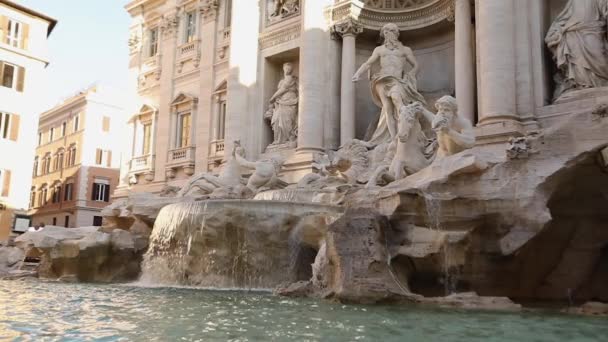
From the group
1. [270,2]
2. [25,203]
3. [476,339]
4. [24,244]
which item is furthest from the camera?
[25,203]

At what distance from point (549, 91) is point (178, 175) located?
13745mm

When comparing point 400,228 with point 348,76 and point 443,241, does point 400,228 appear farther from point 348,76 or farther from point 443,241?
point 348,76

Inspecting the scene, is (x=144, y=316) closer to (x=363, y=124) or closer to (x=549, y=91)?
(x=549, y=91)

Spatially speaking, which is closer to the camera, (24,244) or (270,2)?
(24,244)

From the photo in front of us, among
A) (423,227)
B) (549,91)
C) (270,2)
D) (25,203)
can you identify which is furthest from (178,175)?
(423,227)

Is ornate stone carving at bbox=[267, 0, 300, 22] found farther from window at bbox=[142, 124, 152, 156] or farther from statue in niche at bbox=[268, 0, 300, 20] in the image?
window at bbox=[142, 124, 152, 156]

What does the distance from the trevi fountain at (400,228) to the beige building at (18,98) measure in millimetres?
13917

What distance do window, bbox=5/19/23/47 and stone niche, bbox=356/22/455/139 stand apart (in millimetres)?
19693

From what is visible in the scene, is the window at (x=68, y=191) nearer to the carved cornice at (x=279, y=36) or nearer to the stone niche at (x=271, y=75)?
the stone niche at (x=271, y=75)

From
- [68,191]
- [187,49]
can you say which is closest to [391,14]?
[187,49]

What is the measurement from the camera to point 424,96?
50.1ft

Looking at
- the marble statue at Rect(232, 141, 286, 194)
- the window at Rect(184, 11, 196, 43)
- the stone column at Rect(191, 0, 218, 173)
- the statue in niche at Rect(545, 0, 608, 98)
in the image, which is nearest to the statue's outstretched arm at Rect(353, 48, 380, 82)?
the marble statue at Rect(232, 141, 286, 194)

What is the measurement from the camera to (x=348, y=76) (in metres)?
15.4

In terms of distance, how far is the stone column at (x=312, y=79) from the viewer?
50.6ft
